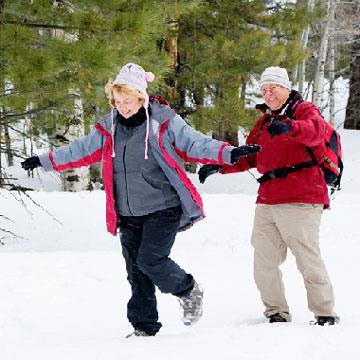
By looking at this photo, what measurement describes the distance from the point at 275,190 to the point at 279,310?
866 millimetres

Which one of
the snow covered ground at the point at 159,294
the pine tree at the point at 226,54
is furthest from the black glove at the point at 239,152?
the pine tree at the point at 226,54

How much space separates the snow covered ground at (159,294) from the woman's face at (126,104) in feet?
4.46

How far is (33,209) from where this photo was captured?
906 centimetres

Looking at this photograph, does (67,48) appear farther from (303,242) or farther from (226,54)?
(226,54)

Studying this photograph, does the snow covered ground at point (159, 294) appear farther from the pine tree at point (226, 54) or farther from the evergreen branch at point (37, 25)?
the pine tree at point (226, 54)

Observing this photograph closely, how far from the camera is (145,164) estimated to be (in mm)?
3574

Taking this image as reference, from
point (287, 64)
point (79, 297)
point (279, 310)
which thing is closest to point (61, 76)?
point (79, 297)

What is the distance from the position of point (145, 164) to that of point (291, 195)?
0.99 meters

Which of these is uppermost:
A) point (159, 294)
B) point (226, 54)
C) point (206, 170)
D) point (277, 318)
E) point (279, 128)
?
point (226, 54)

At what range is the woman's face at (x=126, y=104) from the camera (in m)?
3.53

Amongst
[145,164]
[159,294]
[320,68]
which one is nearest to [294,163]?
[145,164]

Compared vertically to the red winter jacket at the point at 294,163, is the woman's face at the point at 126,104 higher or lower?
higher

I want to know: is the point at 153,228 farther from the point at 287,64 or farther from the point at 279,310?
the point at 287,64

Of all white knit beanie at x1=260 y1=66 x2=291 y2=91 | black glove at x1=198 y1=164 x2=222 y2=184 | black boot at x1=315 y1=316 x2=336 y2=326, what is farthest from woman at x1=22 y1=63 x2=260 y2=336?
black boot at x1=315 y1=316 x2=336 y2=326
